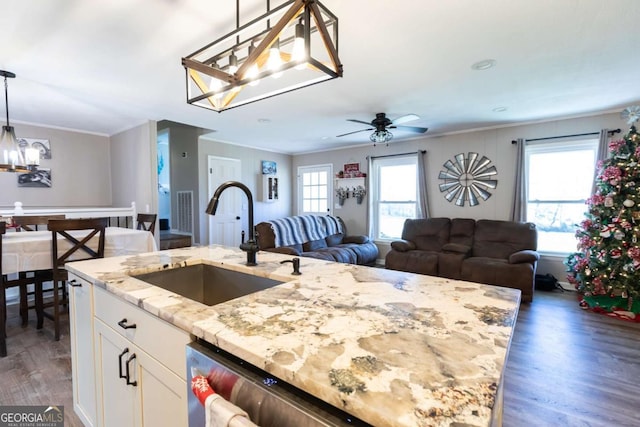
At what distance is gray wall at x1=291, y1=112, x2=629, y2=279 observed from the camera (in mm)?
4133

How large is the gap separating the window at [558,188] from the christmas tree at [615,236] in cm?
59

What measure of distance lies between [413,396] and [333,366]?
0.57 feet

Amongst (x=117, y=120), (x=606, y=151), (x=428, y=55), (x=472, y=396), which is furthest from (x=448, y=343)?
(x=117, y=120)

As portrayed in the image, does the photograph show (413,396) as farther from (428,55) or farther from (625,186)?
(625,186)

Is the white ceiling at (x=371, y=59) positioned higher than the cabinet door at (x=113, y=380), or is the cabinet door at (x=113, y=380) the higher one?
the white ceiling at (x=371, y=59)

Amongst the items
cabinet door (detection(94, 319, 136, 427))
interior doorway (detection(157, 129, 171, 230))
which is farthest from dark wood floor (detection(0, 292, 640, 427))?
interior doorway (detection(157, 129, 171, 230))

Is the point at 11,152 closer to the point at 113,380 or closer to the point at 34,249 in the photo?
the point at 34,249

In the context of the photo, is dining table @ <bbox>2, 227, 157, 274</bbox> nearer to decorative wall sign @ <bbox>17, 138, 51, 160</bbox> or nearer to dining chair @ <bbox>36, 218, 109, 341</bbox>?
dining chair @ <bbox>36, 218, 109, 341</bbox>

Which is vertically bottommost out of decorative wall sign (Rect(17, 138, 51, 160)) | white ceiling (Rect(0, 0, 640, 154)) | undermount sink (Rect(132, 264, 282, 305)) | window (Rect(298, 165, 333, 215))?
undermount sink (Rect(132, 264, 282, 305))

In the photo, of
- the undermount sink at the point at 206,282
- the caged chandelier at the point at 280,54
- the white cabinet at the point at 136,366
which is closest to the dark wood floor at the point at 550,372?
the white cabinet at the point at 136,366

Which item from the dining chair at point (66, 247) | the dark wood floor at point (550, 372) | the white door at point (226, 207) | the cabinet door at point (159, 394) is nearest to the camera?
the cabinet door at point (159, 394)

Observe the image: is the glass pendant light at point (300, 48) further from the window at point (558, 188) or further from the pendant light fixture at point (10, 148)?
the window at point (558, 188)

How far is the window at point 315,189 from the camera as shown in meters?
6.63

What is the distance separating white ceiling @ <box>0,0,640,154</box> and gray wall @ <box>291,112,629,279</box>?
229mm
